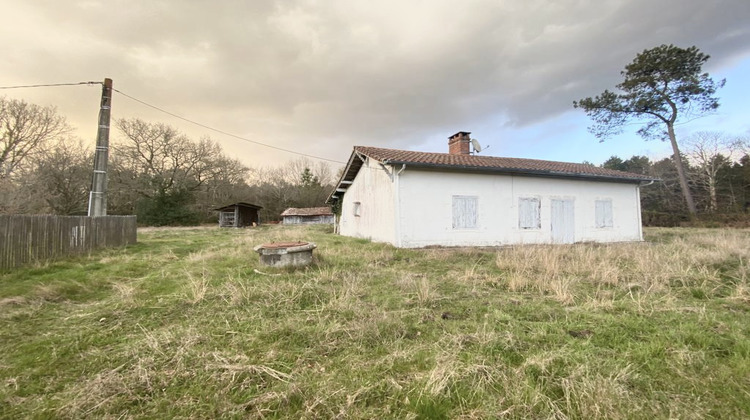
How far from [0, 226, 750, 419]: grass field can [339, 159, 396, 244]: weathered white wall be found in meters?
6.39

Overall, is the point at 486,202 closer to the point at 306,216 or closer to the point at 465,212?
the point at 465,212

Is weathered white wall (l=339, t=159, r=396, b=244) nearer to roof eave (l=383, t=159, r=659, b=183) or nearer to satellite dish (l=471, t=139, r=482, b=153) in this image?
roof eave (l=383, t=159, r=659, b=183)

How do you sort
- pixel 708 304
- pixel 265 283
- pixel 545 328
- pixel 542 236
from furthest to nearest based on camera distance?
pixel 542 236 → pixel 265 283 → pixel 708 304 → pixel 545 328

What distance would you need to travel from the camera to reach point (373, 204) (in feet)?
46.3

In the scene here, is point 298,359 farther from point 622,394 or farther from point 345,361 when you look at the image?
point 622,394

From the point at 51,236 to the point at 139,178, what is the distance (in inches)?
1245

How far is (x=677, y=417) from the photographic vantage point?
2.08 metres

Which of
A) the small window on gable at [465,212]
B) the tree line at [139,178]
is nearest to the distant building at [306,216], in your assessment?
the tree line at [139,178]

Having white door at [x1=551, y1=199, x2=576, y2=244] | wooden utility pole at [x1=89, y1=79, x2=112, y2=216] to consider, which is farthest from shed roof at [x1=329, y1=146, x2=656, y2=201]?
wooden utility pole at [x1=89, y1=79, x2=112, y2=216]

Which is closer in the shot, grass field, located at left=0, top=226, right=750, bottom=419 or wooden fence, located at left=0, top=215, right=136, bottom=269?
grass field, located at left=0, top=226, right=750, bottom=419

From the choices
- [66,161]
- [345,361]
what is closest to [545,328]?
[345,361]

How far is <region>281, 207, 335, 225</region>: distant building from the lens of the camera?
40031 mm

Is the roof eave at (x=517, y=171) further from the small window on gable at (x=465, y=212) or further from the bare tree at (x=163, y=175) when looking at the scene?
the bare tree at (x=163, y=175)

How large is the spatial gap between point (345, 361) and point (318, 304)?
66.8 inches
